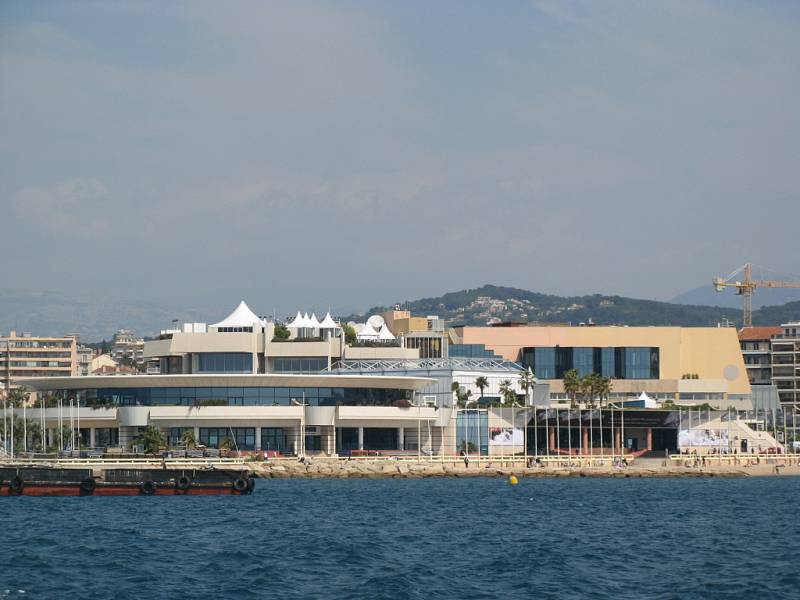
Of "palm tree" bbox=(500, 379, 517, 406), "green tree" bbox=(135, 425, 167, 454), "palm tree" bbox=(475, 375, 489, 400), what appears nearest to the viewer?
"green tree" bbox=(135, 425, 167, 454)

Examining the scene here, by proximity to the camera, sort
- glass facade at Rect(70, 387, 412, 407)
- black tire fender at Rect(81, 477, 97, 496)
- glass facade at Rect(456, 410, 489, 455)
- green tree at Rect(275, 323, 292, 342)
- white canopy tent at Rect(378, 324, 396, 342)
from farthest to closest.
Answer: white canopy tent at Rect(378, 324, 396, 342) → green tree at Rect(275, 323, 292, 342) → glass facade at Rect(456, 410, 489, 455) → glass facade at Rect(70, 387, 412, 407) → black tire fender at Rect(81, 477, 97, 496)

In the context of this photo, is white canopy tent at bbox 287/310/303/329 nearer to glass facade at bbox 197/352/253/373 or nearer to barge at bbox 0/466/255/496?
glass facade at bbox 197/352/253/373

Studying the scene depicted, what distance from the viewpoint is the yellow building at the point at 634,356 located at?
184m

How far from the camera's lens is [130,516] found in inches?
3285

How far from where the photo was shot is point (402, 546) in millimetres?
67500

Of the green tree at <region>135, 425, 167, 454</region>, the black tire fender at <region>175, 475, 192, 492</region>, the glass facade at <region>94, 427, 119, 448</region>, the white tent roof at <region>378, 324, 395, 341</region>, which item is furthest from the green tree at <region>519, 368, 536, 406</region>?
the black tire fender at <region>175, 475, 192, 492</region>

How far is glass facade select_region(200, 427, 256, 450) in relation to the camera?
479 ft

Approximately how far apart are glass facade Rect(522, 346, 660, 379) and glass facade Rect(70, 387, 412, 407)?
3771 cm

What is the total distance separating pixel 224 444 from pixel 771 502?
199ft

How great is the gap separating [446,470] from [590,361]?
5346cm

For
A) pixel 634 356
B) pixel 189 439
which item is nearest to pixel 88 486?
pixel 189 439

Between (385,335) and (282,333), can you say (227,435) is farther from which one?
(385,335)

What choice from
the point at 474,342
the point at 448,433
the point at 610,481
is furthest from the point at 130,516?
the point at 474,342

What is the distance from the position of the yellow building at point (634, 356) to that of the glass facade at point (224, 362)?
36696 millimetres
